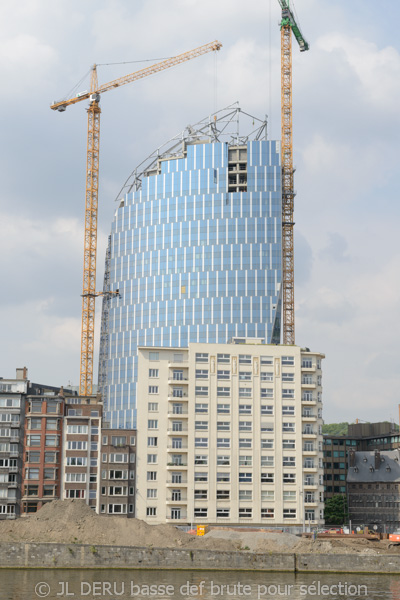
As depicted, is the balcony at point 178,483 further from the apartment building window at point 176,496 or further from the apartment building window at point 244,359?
the apartment building window at point 244,359

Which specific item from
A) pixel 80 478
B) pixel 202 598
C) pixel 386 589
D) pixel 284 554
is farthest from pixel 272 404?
pixel 202 598

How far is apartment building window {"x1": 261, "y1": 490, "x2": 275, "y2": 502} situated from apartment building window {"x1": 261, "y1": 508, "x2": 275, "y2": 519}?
2.12m

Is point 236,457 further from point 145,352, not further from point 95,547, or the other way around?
point 95,547

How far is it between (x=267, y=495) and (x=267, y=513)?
3.97 metres

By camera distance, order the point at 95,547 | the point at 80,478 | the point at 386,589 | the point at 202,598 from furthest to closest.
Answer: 1. the point at 80,478
2. the point at 95,547
3. the point at 386,589
4. the point at 202,598

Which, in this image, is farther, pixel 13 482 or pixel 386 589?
pixel 13 482

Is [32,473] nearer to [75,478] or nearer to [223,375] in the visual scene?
[75,478]

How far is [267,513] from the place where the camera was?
191 metres

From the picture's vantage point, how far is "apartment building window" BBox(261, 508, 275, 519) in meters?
191

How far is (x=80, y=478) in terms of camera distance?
18862 centimetres

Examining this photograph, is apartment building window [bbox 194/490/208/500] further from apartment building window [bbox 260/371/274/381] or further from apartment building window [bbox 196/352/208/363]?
apartment building window [bbox 196/352/208/363]

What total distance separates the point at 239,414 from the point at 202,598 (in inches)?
3646

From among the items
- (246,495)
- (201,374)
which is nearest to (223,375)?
(201,374)

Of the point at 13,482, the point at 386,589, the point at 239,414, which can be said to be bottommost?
the point at 386,589
